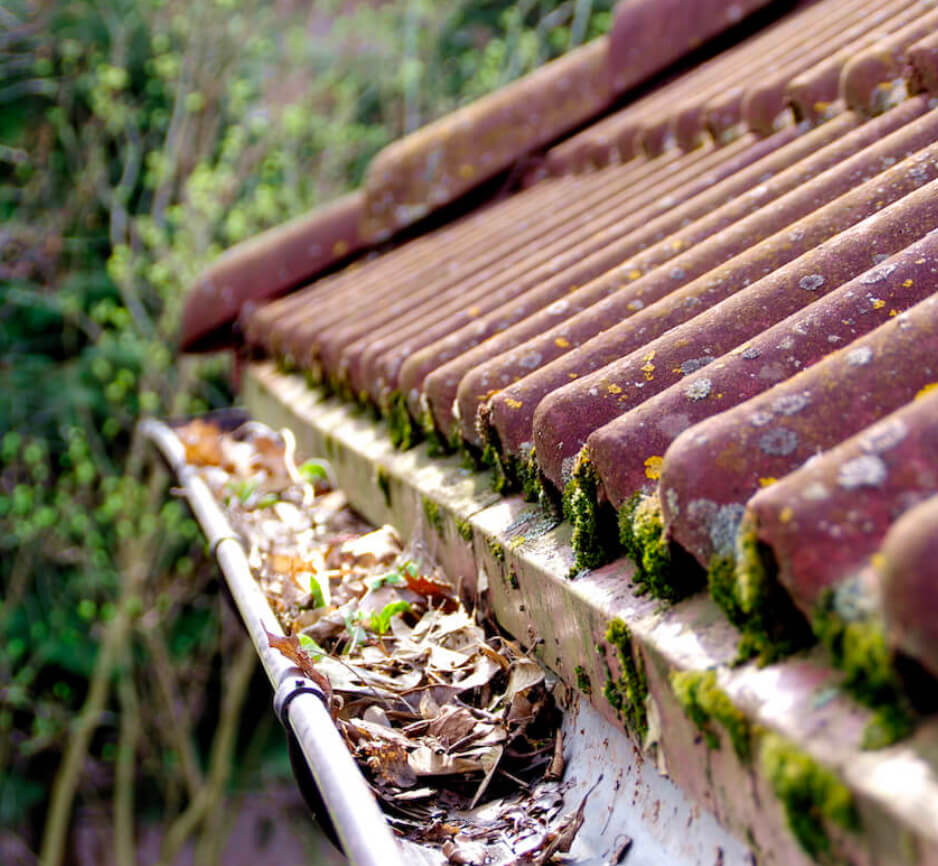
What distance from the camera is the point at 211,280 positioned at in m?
4.18

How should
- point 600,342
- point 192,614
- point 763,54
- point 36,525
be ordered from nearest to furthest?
point 600,342, point 763,54, point 36,525, point 192,614

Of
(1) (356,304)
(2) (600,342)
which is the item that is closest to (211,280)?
(1) (356,304)

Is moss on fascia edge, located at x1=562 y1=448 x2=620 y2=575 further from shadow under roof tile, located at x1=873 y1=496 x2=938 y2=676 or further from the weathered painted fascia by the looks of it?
shadow under roof tile, located at x1=873 y1=496 x2=938 y2=676

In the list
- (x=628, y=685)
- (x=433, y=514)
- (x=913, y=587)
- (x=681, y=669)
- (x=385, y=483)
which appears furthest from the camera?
(x=385, y=483)

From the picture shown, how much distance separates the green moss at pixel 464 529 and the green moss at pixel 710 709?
27.2 inches

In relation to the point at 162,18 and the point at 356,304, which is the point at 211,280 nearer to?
the point at 356,304

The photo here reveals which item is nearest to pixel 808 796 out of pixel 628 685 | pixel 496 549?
pixel 628 685

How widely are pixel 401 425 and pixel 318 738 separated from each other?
114cm

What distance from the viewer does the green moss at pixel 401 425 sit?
220cm

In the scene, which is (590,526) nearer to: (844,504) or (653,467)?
(653,467)

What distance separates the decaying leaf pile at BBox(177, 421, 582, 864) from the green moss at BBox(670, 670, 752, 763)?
333mm

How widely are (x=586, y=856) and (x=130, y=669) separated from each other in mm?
8261

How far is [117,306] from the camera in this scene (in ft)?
30.3

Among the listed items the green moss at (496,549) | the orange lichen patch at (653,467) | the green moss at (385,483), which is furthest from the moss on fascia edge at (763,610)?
the green moss at (385,483)
